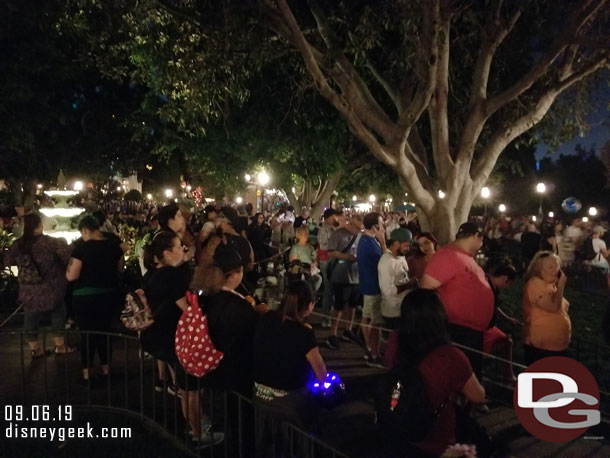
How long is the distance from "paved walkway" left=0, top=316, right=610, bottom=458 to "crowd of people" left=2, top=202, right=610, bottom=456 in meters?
0.28

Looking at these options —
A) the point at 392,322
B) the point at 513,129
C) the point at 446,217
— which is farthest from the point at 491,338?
the point at 513,129

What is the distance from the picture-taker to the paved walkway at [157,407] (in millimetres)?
4852

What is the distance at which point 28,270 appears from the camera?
680cm

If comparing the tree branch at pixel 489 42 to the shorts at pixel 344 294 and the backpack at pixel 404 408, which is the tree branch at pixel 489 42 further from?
the backpack at pixel 404 408

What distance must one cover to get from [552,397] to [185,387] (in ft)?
10.5

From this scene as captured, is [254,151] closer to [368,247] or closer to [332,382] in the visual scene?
[368,247]

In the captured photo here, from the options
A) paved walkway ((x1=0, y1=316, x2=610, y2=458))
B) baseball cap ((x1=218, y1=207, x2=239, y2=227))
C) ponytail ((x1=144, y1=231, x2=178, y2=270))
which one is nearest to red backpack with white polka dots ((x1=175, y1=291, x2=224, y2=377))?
ponytail ((x1=144, y1=231, x2=178, y2=270))

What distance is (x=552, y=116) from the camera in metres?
14.9

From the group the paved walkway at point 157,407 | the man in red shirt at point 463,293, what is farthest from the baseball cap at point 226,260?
the man in red shirt at point 463,293

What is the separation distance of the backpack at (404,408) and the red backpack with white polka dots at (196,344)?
1.54 meters

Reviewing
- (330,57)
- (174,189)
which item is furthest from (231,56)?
(174,189)

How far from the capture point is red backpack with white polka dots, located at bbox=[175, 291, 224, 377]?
3.95 m

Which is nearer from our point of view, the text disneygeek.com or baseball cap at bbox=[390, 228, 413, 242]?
the text disneygeek.com

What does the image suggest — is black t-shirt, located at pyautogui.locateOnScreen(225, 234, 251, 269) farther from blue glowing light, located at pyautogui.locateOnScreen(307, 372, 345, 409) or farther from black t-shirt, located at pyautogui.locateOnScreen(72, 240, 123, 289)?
blue glowing light, located at pyautogui.locateOnScreen(307, 372, 345, 409)
